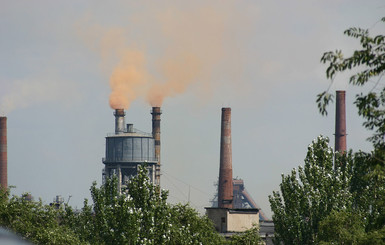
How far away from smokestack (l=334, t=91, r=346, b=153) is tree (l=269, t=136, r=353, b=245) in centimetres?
6625

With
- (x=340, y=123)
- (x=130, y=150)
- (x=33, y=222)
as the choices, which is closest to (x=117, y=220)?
(x=33, y=222)

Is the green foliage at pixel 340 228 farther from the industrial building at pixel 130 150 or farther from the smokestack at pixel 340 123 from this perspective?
the industrial building at pixel 130 150

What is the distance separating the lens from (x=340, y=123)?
119938 mm

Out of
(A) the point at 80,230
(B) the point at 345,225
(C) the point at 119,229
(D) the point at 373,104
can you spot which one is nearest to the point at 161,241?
(C) the point at 119,229

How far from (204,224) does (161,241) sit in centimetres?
1627

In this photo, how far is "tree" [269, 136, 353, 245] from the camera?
50.5 m

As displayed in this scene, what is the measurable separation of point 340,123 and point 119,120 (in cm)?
5462

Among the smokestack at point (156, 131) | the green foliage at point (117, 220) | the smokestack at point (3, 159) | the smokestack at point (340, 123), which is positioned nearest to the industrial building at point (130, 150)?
the smokestack at point (156, 131)

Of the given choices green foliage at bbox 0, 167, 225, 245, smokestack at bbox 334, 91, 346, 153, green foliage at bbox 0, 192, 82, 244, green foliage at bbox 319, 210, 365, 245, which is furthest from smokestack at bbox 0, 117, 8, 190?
green foliage at bbox 319, 210, 365, 245

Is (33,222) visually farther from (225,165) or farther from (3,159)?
(3,159)

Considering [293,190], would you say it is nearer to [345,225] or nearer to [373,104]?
[345,225]

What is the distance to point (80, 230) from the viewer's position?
57.2 meters

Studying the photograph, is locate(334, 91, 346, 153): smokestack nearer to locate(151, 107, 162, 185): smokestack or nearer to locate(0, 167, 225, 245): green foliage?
locate(151, 107, 162, 185): smokestack

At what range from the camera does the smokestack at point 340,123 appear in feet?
393
